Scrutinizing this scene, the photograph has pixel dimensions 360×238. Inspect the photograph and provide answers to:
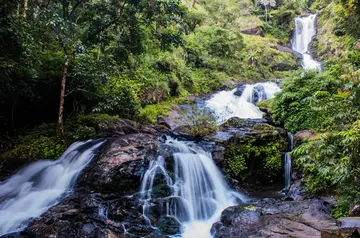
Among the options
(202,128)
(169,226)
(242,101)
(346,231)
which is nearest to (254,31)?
(242,101)

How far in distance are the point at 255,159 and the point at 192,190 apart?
2673mm

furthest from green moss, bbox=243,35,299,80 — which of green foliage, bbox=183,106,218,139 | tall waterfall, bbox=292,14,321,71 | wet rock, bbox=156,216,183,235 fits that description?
wet rock, bbox=156,216,183,235

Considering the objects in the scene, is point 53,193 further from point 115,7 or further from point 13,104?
point 115,7

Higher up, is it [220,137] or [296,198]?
[220,137]

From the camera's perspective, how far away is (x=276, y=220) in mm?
5488

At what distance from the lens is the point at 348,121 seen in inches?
205

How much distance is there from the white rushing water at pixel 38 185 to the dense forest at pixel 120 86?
0.55 metres

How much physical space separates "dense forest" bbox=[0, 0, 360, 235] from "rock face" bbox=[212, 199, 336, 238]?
512mm

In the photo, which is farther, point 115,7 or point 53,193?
point 115,7

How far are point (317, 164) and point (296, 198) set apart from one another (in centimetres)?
217

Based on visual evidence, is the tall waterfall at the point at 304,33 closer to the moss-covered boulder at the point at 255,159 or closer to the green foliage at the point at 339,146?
the moss-covered boulder at the point at 255,159

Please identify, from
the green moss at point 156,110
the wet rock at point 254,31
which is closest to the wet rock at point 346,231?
the green moss at point 156,110

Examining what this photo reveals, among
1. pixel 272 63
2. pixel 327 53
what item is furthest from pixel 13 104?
pixel 327 53

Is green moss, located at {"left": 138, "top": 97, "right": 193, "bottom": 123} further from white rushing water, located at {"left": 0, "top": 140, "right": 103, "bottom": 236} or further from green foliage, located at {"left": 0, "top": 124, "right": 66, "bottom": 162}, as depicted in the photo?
green foliage, located at {"left": 0, "top": 124, "right": 66, "bottom": 162}
